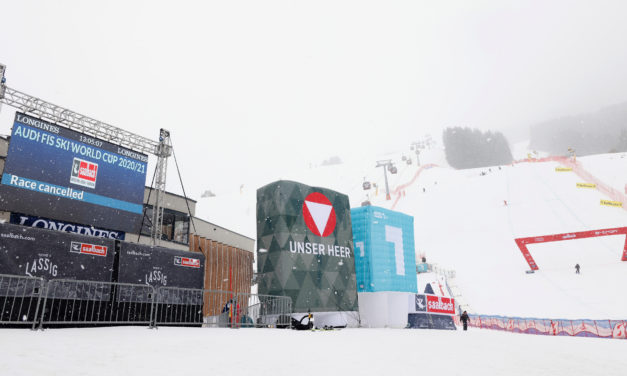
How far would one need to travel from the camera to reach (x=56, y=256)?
1086 centimetres

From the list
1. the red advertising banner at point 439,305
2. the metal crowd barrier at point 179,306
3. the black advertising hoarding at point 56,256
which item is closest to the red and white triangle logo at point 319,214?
the metal crowd barrier at point 179,306

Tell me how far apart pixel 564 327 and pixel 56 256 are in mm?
22934

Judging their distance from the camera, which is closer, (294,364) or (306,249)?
(294,364)

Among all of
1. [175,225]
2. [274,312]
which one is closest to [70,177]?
[274,312]

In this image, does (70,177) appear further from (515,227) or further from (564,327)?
(515,227)

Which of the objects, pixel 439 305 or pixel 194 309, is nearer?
pixel 194 309

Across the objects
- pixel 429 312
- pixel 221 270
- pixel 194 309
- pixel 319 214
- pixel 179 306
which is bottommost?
pixel 429 312

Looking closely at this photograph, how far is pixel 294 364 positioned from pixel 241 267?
2158 centimetres

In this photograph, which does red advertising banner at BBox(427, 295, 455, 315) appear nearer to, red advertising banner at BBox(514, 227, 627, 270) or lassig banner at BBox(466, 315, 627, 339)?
lassig banner at BBox(466, 315, 627, 339)

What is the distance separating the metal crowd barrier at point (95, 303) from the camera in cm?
1030

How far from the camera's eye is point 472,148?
130m

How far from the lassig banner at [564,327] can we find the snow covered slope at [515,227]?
348cm

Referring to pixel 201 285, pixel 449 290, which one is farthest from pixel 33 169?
pixel 449 290

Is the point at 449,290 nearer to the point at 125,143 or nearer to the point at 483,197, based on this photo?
the point at 125,143
